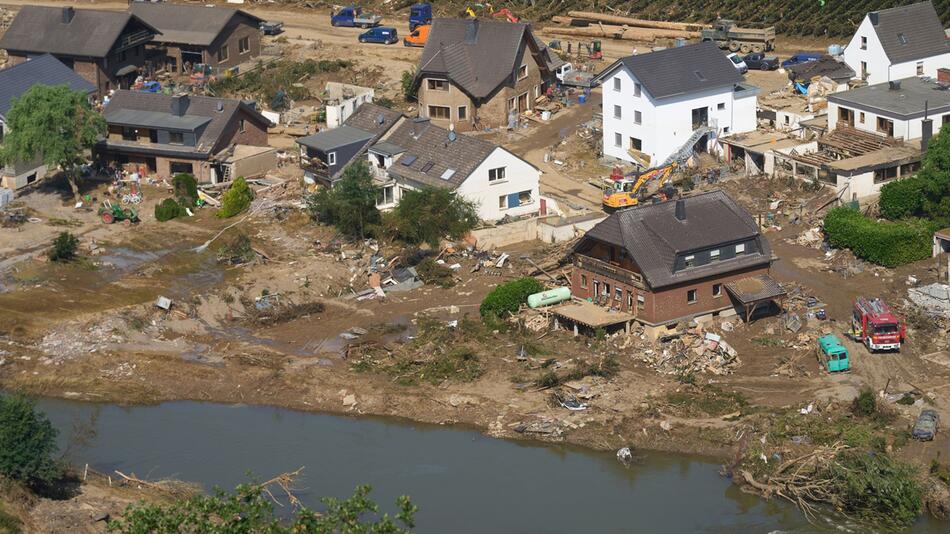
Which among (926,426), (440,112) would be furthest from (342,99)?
(926,426)

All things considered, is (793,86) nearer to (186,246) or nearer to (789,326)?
(789,326)

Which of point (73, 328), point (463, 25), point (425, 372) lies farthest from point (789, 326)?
point (463, 25)

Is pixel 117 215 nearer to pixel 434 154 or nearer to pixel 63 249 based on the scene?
pixel 63 249

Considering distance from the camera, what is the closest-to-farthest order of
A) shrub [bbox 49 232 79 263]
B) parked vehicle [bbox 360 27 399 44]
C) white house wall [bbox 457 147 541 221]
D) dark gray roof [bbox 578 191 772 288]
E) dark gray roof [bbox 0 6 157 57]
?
1. dark gray roof [bbox 578 191 772 288]
2. shrub [bbox 49 232 79 263]
3. white house wall [bbox 457 147 541 221]
4. dark gray roof [bbox 0 6 157 57]
5. parked vehicle [bbox 360 27 399 44]

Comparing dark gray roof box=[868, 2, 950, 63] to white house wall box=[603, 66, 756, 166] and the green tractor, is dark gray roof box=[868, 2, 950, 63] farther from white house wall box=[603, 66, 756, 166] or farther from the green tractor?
the green tractor

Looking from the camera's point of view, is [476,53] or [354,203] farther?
[476,53]

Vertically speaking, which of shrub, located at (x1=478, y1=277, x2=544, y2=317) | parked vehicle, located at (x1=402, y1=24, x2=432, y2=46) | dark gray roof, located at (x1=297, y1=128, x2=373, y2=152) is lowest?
shrub, located at (x1=478, y1=277, x2=544, y2=317)

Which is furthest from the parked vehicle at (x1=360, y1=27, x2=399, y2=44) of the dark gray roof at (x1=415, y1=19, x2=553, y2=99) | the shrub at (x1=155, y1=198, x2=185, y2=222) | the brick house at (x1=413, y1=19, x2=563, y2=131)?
the shrub at (x1=155, y1=198, x2=185, y2=222)
